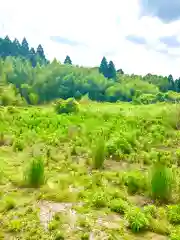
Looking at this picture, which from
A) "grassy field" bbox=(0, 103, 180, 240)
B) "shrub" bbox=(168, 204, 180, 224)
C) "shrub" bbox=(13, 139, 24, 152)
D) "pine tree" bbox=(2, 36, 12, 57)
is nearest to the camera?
"grassy field" bbox=(0, 103, 180, 240)

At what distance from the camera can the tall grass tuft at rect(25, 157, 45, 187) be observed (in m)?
11.8

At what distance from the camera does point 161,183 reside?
1104 centimetres

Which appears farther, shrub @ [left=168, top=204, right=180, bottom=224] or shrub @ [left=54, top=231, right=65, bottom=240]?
shrub @ [left=168, top=204, right=180, bottom=224]

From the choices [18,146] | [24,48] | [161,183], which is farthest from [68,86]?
[161,183]

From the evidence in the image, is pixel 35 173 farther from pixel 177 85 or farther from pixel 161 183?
pixel 177 85

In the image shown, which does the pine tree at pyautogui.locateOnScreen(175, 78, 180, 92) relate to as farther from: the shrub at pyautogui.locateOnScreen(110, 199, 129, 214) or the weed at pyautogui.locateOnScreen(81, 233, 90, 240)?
the weed at pyautogui.locateOnScreen(81, 233, 90, 240)

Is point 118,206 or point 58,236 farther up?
point 118,206

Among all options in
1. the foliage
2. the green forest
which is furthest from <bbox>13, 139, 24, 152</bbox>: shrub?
the foliage

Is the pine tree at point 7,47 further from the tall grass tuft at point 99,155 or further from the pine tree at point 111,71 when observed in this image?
the tall grass tuft at point 99,155

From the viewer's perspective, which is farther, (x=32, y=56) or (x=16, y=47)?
(x=16, y=47)

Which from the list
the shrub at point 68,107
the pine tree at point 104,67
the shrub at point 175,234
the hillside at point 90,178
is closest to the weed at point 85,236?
the hillside at point 90,178

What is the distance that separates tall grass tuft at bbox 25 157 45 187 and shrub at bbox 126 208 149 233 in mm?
3474

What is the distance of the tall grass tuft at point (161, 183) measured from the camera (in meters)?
11.0

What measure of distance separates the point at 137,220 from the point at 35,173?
12.9ft
